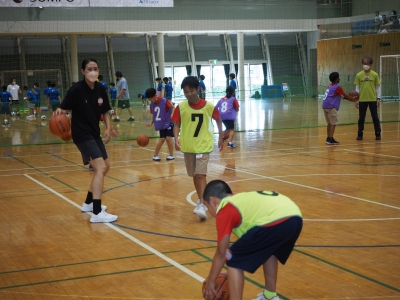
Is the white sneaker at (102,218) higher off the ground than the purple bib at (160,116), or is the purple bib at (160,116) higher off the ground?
the purple bib at (160,116)

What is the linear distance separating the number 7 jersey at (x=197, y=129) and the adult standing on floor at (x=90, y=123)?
1.08m

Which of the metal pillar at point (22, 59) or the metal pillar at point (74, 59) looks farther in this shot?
the metal pillar at point (22, 59)

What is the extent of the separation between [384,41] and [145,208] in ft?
102

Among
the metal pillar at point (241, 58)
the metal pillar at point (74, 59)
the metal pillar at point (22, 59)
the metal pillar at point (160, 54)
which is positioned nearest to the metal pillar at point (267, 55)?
the metal pillar at point (241, 58)

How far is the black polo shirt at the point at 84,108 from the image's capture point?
26.0 ft

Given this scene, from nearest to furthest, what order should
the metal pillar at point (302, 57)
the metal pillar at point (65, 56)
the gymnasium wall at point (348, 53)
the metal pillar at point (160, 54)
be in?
1. the gymnasium wall at point (348, 53)
2. the metal pillar at point (160, 54)
3. the metal pillar at point (65, 56)
4. the metal pillar at point (302, 57)

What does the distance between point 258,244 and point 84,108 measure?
14.2 feet

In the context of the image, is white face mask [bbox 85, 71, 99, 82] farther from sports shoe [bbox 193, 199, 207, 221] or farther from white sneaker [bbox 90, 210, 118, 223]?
sports shoe [bbox 193, 199, 207, 221]

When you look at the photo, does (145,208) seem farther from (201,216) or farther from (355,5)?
(355,5)

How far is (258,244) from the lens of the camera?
4.18 meters

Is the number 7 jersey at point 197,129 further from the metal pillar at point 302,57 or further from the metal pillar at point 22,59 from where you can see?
the metal pillar at point 302,57

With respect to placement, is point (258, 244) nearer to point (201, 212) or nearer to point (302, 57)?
point (201, 212)

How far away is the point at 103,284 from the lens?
5.39 meters

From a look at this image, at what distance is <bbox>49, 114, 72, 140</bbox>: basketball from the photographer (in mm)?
8188
